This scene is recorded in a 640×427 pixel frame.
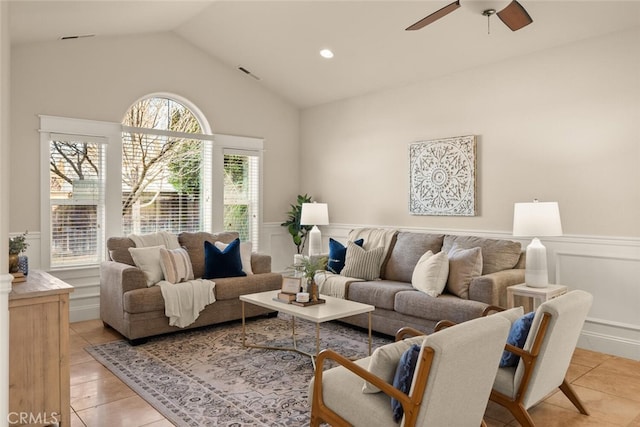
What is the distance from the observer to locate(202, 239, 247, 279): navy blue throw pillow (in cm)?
493

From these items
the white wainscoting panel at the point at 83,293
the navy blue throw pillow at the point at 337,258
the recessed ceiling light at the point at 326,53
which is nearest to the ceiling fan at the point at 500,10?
the recessed ceiling light at the point at 326,53

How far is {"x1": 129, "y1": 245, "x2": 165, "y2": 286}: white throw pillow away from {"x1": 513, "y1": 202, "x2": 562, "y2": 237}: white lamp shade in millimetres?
3356

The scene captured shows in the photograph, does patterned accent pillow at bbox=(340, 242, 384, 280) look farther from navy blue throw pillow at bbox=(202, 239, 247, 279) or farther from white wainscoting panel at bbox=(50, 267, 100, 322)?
white wainscoting panel at bbox=(50, 267, 100, 322)

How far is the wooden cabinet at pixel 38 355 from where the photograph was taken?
244cm

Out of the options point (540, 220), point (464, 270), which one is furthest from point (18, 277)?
point (540, 220)

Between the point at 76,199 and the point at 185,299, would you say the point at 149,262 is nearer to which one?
the point at 185,299

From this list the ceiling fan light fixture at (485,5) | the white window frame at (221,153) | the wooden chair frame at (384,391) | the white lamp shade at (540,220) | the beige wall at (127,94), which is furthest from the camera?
the white window frame at (221,153)

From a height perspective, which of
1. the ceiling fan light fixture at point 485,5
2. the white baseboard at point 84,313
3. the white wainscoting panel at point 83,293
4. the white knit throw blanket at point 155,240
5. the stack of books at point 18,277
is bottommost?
the white baseboard at point 84,313

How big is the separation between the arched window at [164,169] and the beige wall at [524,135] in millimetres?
1977

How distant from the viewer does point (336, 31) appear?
4.93 metres

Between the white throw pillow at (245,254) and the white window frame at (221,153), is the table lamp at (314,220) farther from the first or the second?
the white window frame at (221,153)

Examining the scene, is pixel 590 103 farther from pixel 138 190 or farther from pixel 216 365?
pixel 138 190

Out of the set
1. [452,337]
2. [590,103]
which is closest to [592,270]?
[590,103]

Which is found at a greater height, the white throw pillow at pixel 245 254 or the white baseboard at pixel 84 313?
the white throw pillow at pixel 245 254
